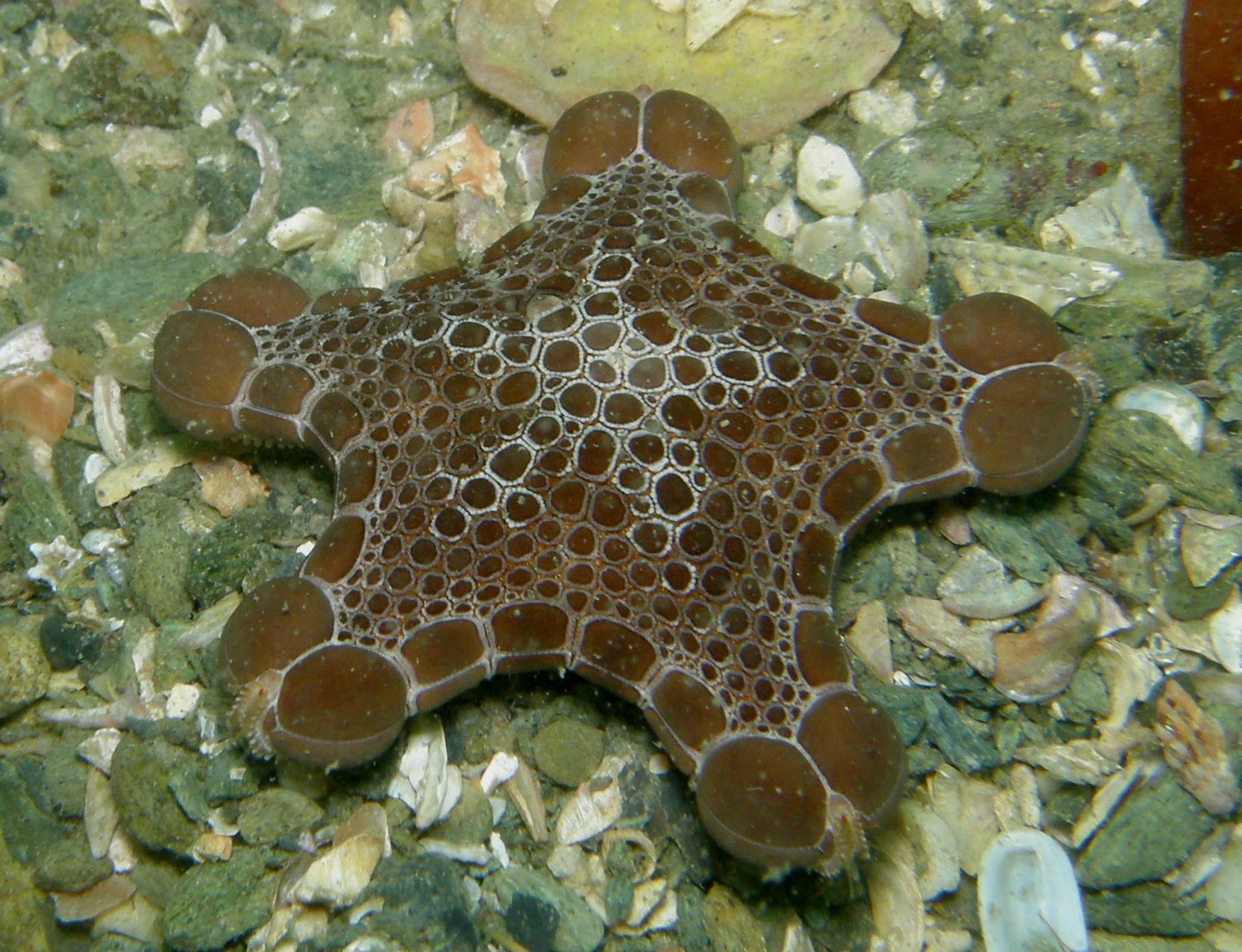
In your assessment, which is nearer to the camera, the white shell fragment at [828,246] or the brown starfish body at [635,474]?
the brown starfish body at [635,474]

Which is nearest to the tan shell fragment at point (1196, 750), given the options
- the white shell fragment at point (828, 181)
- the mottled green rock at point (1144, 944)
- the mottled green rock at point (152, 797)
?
the mottled green rock at point (1144, 944)

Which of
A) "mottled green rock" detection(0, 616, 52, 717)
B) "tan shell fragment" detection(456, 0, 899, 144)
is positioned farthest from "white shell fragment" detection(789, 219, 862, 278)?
"mottled green rock" detection(0, 616, 52, 717)

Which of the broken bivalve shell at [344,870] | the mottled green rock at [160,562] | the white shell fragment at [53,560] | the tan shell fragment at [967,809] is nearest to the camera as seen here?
the broken bivalve shell at [344,870]

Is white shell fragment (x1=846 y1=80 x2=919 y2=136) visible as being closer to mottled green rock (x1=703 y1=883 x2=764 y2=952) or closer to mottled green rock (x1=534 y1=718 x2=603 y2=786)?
mottled green rock (x1=534 y1=718 x2=603 y2=786)

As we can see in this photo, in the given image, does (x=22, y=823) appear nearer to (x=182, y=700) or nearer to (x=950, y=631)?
(x=182, y=700)

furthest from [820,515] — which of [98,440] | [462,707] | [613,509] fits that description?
[98,440]

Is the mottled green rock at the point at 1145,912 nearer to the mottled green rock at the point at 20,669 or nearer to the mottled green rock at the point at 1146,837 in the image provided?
the mottled green rock at the point at 1146,837

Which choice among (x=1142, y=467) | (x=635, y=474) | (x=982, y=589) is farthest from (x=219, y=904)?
(x=1142, y=467)
